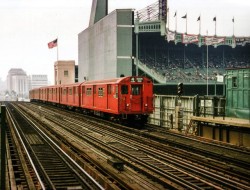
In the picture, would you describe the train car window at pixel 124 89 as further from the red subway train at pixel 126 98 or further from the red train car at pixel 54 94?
the red train car at pixel 54 94

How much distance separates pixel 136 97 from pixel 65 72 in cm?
7796

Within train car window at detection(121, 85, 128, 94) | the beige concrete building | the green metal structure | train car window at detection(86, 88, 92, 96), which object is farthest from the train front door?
the beige concrete building

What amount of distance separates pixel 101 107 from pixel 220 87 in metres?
39.9

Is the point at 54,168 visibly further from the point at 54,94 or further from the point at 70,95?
the point at 54,94

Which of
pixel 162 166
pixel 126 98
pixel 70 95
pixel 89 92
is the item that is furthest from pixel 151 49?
pixel 162 166

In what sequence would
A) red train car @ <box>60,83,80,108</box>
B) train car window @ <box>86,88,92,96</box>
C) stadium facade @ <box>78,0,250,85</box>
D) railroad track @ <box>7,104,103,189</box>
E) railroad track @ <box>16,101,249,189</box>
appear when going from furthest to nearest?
stadium facade @ <box>78,0,250,85</box> < red train car @ <box>60,83,80,108</box> < train car window @ <box>86,88,92,96</box> < railroad track @ <box>7,104,103,189</box> < railroad track @ <box>16,101,249,189</box>

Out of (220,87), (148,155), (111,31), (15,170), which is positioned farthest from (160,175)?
(220,87)

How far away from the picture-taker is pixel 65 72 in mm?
99812

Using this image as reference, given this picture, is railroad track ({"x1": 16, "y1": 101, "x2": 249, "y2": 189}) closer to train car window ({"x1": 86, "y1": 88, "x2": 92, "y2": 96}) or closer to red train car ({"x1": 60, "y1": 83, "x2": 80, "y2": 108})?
train car window ({"x1": 86, "y1": 88, "x2": 92, "y2": 96})

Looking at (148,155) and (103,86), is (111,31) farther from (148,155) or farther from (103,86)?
(148,155)

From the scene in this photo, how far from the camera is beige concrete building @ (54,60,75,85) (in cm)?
9900

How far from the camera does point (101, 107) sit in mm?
27125

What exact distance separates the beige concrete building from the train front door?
7608cm

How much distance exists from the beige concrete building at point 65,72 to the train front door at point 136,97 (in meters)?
76.1
